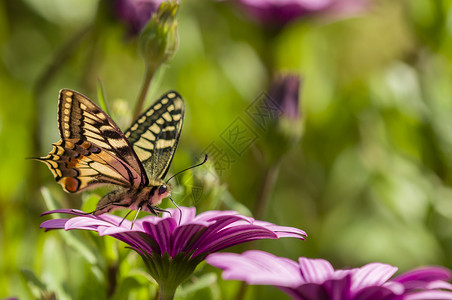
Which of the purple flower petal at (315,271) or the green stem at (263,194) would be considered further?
the green stem at (263,194)

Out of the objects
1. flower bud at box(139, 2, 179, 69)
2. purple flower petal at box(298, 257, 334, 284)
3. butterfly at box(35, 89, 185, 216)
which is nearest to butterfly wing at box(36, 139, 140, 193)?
butterfly at box(35, 89, 185, 216)

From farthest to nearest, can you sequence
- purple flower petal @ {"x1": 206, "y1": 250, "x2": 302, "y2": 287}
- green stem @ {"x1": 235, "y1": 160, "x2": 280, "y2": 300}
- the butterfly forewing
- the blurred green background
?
the blurred green background, green stem @ {"x1": 235, "y1": 160, "x2": 280, "y2": 300}, the butterfly forewing, purple flower petal @ {"x1": 206, "y1": 250, "x2": 302, "y2": 287}

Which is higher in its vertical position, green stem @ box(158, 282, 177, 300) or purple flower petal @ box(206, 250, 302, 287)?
purple flower petal @ box(206, 250, 302, 287)

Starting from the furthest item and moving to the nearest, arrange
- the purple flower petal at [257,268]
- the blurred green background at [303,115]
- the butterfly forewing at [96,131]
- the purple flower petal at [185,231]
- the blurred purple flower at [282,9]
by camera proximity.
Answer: the blurred purple flower at [282,9], the blurred green background at [303,115], the butterfly forewing at [96,131], the purple flower petal at [185,231], the purple flower petal at [257,268]

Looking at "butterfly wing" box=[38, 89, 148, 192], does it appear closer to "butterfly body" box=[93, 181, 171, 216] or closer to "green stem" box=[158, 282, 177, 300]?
"butterfly body" box=[93, 181, 171, 216]

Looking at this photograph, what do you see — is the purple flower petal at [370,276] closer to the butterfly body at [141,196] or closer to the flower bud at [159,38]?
the butterfly body at [141,196]

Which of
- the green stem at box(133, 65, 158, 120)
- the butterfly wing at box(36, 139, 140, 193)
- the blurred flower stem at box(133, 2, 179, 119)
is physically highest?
the blurred flower stem at box(133, 2, 179, 119)

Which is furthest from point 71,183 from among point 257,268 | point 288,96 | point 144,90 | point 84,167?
point 288,96

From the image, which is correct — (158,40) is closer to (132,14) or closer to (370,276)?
(132,14)

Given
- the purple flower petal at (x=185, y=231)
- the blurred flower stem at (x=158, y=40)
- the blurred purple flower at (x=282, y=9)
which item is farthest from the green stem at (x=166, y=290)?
the blurred purple flower at (x=282, y=9)
